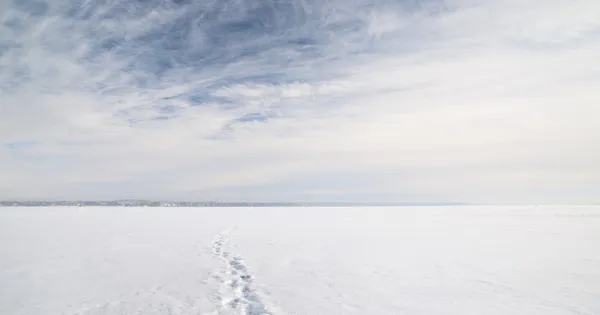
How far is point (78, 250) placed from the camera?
1381 centimetres

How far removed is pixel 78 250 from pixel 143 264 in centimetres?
463

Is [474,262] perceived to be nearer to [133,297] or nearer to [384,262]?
[384,262]

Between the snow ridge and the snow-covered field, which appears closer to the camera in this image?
the snow ridge

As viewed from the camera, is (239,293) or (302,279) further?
(302,279)

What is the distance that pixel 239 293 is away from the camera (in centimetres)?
764

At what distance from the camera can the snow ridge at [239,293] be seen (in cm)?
642

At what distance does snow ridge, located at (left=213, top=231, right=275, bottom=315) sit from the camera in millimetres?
6418

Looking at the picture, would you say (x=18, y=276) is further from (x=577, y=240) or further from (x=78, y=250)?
(x=577, y=240)

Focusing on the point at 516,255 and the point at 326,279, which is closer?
the point at 326,279

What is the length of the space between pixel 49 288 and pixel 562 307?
10080 millimetres

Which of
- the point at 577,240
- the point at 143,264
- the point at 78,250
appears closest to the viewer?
the point at 143,264

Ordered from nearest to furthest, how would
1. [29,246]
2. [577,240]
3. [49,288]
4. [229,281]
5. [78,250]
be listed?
[49,288] < [229,281] < [78,250] < [29,246] < [577,240]

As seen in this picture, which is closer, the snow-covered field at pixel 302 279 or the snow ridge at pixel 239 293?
the snow ridge at pixel 239 293

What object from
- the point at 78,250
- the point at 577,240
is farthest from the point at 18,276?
the point at 577,240
